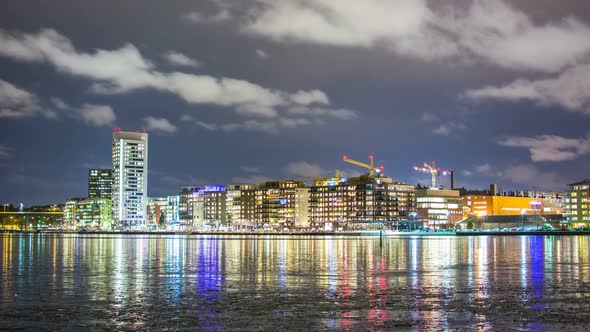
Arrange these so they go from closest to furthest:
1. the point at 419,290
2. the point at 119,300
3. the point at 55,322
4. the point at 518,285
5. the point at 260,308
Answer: the point at 55,322
the point at 260,308
the point at 119,300
the point at 419,290
the point at 518,285

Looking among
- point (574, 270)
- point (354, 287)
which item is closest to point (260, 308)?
point (354, 287)

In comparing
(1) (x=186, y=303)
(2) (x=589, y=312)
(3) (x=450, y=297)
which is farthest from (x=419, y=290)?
(1) (x=186, y=303)

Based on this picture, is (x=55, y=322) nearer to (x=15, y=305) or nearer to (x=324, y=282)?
(x=15, y=305)

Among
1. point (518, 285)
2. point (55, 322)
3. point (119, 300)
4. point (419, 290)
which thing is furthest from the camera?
point (518, 285)

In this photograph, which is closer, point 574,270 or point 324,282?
point 324,282

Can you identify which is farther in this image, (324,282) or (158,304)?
(324,282)

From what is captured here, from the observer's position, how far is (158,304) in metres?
36.0

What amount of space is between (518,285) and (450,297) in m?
8.83

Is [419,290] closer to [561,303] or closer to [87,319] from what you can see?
[561,303]

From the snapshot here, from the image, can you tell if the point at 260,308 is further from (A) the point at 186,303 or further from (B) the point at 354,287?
(B) the point at 354,287

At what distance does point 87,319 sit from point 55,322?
1.36 meters

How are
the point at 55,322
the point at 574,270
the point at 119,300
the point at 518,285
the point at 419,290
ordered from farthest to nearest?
the point at 574,270
the point at 518,285
the point at 419,290
the point at 119,300
the point at 55,322

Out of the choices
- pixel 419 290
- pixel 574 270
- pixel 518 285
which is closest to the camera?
pixel 419 290

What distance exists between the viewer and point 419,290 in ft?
139
